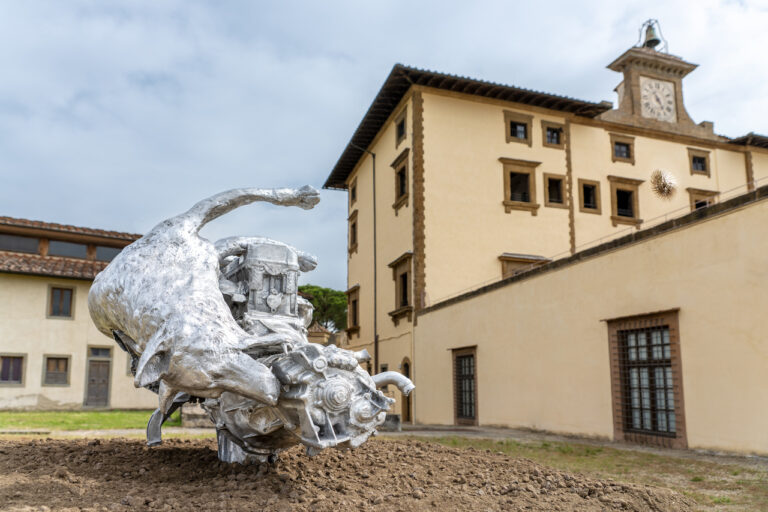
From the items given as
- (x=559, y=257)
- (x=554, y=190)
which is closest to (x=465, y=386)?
(x=559, y=257)

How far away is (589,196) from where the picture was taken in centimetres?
2431

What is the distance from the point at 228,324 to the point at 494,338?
45.3 ft

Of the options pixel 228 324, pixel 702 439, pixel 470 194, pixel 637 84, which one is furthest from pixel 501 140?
pixel 228 324

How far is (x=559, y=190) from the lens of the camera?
23.6m

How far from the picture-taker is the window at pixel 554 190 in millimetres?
23153

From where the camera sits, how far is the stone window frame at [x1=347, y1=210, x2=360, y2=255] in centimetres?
2941

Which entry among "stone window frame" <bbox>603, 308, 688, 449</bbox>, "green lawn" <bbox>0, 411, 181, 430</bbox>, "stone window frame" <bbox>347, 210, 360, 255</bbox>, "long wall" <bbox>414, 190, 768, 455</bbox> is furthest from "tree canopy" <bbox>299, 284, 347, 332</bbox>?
"stone window frame" <bbox>603, 308, 688, 449</bbox>

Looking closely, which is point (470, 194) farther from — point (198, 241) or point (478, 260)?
point (198, 241)

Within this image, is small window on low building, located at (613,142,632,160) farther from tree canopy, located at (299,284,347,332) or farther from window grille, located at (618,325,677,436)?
tree canopy, located at (299,284,347,332)

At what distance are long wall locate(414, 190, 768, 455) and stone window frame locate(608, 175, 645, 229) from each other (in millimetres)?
9081

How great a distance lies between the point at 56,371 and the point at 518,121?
21.0 metres

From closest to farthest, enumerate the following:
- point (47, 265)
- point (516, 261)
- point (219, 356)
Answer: point (219, 356) → point (516, 261) → point (47, 265)

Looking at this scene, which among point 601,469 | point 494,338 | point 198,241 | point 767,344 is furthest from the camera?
point 494,338

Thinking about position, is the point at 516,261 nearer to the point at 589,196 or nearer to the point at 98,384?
the point at 589,196
